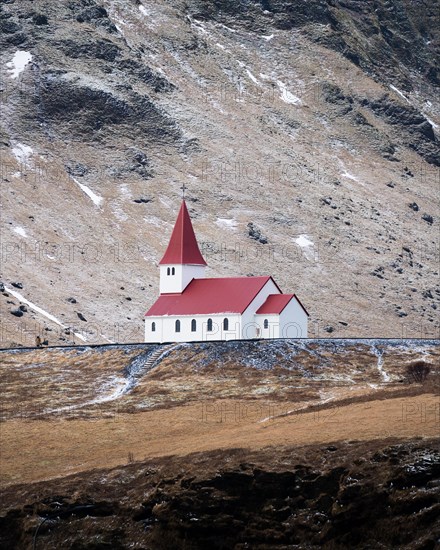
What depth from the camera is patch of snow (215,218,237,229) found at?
168 metres

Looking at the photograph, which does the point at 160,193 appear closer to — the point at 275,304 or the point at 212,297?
the point at 212,297

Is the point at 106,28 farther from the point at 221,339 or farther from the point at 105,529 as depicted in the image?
the point at 105,529

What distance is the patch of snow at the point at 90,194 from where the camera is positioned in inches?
6600

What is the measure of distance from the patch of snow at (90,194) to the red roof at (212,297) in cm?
5970

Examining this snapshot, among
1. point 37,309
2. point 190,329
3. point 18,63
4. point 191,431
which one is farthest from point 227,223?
point 191,431

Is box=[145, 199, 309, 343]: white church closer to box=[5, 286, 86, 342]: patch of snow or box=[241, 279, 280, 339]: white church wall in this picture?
box=[241, 279, 280, 339]: white church wall

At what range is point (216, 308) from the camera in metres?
105

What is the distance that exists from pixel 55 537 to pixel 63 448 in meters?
14.6

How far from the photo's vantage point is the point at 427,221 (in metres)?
186

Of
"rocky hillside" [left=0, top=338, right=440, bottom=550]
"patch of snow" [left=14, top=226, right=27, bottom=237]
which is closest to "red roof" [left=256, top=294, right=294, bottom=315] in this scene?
"rocky hillside" [left=0, top=338, right=440, bottom=550]

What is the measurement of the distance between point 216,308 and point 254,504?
142 feet

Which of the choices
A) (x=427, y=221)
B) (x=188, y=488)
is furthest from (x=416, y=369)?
(x=427, y=221)

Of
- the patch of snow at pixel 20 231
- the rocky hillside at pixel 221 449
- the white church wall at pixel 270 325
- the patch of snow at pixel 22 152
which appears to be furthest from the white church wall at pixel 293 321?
the patch of snow at pixel 22 152

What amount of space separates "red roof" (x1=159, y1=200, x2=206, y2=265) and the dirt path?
23578 millimetres
